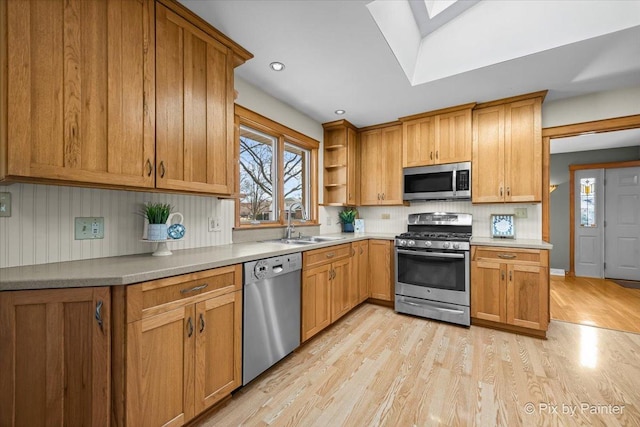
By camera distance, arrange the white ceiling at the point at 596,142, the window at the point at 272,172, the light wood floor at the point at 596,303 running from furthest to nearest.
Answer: the white ceiling at the point at 596,142 → the light wood floor at the point at 596,303 → the window at the point at 272,172

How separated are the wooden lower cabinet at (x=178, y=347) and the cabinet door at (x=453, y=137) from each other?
2754mm

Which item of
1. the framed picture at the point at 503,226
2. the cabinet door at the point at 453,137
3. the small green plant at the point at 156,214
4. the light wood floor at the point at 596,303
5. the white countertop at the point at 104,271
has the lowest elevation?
the light wood floor at the point at 596,303

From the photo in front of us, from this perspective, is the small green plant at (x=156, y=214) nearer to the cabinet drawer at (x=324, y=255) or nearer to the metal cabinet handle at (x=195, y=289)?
the metal cabinet handle at (x=195, y=289)

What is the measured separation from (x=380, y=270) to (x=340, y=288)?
2.63 feet

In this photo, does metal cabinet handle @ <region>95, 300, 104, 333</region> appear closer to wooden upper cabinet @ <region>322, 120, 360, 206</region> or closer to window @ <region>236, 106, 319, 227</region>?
window @ <region>236, 106, 319, 227</region>

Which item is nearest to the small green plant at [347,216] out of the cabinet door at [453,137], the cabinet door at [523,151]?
the cabinet door at [453,137]

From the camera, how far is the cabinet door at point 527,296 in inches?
101

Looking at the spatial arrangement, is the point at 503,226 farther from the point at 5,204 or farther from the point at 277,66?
the point at 5,204

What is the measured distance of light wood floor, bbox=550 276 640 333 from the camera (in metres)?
2.94

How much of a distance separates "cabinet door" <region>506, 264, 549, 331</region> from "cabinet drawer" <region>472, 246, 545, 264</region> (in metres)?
0.07

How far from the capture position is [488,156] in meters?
3.07

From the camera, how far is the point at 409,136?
3512 millimetres

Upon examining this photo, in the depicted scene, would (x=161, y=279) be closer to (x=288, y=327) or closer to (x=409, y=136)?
(x=288, y=327)

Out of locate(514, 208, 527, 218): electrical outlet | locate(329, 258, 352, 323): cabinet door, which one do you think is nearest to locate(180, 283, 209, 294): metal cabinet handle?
locate(329, 258, 352, 323): cabinet door
